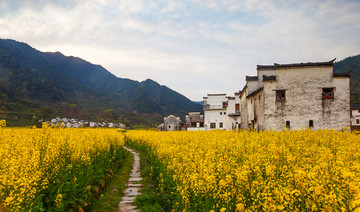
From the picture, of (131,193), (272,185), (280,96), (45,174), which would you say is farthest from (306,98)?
(45,174)

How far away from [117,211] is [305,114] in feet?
85.6

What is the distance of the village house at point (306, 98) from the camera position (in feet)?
89.5

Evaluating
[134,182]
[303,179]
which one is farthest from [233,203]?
[134,182]

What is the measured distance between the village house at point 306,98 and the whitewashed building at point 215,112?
3458 centimetres

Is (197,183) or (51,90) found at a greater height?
Result: (51,90)

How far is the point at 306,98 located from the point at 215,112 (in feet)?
123

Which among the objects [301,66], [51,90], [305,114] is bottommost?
[305,114]

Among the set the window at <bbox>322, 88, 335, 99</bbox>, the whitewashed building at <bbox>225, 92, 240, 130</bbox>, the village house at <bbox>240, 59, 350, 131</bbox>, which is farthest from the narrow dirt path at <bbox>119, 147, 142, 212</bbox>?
the whitewashed building at <bbox>225, 92, 240, 130</bbox>

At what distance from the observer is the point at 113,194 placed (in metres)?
9.95

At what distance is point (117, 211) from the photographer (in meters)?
8.23

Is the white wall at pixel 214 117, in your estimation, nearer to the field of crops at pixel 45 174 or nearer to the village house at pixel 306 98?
the village house at pixel 306 98

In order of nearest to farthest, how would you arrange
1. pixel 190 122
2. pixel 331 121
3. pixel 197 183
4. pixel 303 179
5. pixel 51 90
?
pixel 303 179 < pixel 197 183 < pixel 331 121 < pixel 190 122 < pixel 51 90

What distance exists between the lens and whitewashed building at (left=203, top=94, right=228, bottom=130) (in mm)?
64062

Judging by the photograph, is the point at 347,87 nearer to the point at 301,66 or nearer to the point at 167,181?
the point at 301,66
